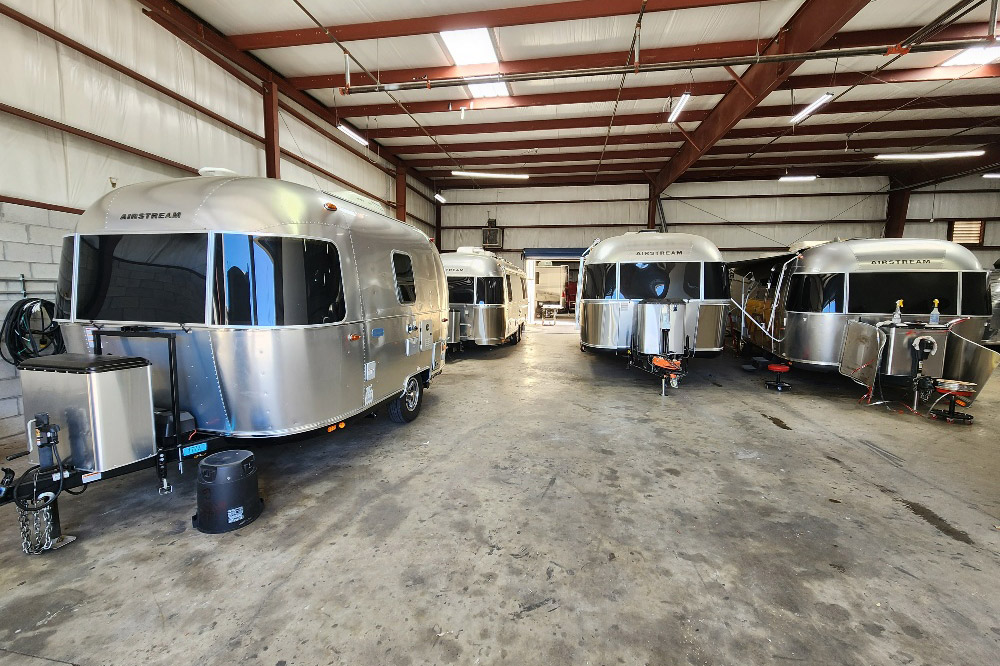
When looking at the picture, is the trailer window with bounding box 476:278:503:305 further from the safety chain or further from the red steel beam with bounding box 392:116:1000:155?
the safety chain

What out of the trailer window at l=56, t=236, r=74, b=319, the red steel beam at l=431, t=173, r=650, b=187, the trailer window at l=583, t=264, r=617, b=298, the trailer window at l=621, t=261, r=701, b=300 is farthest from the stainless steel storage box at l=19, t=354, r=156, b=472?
the red steel beam at l=431, t=173, r=650, b=187

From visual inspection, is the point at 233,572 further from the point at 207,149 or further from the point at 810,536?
the point at 207,149

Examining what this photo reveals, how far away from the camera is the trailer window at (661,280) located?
7.82m

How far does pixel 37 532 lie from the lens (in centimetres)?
271

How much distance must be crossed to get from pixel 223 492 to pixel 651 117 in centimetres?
1404

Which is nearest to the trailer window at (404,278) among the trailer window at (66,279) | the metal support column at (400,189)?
the trailer window at (66,279)

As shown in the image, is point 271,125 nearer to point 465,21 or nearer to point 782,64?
point 465,21

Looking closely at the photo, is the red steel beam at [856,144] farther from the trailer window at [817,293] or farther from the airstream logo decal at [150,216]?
the airstream logo decal at [150,216]

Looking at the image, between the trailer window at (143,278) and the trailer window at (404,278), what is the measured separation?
1.93m

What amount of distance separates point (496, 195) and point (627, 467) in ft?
60.6

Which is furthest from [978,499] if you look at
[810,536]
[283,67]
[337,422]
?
[283,67]

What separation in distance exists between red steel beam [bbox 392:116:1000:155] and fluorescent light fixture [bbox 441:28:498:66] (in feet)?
18.4

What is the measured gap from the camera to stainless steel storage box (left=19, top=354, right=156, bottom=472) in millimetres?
2646

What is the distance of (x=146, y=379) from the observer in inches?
115
